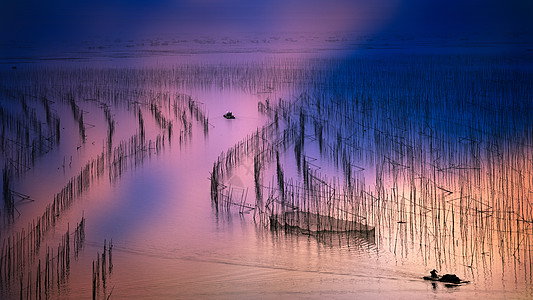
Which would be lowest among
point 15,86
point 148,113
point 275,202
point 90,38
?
point 275,202

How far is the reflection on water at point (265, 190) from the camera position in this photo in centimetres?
207

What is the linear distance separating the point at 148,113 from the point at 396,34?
543cm

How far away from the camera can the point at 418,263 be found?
212 centimetres

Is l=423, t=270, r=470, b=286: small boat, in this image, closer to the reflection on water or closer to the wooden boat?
the reflection on water

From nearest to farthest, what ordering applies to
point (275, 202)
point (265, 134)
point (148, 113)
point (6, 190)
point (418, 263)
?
point (418, 263) → point (275, 202) → point (6, 190) → point (265, 134) → point (148, 113)

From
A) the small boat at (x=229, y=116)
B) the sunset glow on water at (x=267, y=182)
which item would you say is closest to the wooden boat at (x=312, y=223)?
the sunset glow on water at (x=267, y=182)

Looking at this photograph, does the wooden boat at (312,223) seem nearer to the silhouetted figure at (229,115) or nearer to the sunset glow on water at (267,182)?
the sunset glow on water at (267,182)

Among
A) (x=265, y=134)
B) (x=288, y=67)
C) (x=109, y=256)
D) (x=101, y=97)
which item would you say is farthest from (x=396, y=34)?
(x=109, y=256)

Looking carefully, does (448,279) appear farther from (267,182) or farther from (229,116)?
(229,116)

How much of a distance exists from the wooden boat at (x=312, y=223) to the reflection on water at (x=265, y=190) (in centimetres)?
2

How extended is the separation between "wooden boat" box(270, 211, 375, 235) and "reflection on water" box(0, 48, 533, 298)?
0.02m

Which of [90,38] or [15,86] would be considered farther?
[90,38]

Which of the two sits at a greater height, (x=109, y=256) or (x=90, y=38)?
(x=90, y=38)

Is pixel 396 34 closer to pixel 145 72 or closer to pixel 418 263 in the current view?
pixel 145 72
